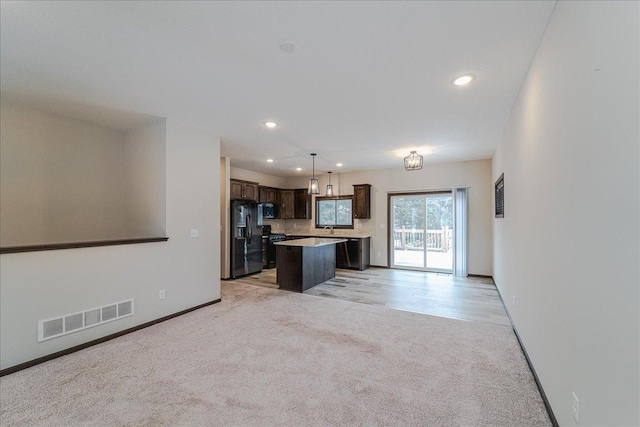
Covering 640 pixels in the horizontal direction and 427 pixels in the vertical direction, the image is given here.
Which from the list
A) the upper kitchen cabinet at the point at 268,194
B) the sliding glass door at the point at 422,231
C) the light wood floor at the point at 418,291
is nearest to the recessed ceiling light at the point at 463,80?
the light wood floor at the point at 418,291

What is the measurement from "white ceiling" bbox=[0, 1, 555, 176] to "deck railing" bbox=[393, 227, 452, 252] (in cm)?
Answer: 326

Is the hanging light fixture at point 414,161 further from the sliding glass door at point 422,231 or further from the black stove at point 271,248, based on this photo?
the black stove at point 271,248

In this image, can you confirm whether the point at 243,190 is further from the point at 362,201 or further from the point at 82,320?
the point at 82,320

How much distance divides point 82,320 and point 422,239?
260 inches

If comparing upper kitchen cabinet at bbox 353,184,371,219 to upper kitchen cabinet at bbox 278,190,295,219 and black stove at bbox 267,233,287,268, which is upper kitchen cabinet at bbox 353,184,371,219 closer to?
upper kitchen cabinet at bbox 278,190,295,219

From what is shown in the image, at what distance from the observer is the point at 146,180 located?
12.9 feet

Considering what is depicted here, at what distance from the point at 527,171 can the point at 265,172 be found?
658 centimetres

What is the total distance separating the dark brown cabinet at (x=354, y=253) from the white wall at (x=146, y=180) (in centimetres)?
463

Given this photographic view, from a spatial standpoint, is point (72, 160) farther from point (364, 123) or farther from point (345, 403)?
point (345, 403)

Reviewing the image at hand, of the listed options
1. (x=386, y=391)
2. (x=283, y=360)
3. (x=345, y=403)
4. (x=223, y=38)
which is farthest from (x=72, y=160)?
(x=386, y=391)

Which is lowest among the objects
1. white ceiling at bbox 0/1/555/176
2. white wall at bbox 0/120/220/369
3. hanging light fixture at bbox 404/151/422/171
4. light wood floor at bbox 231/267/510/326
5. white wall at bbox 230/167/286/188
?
light wood floor at bbox 231/267/510/326

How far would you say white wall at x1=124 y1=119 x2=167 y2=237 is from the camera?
3.72 metres

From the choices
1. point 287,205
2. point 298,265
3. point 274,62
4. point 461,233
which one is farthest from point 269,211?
point 274,62

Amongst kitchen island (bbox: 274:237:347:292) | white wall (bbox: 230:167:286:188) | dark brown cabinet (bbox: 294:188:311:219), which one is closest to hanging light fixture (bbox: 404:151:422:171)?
kitchen island (bbox: 274:237:347:292)
